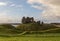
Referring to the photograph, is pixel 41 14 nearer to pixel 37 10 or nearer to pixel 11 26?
pixel 37 10

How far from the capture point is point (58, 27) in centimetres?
389

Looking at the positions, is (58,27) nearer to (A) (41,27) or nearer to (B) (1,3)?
(A) (41,27)

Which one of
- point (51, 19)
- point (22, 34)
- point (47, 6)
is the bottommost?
point (22, 34)

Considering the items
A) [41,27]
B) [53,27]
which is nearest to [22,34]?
[41,27]

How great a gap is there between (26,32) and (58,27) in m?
0.67

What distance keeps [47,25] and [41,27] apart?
131 millimetres

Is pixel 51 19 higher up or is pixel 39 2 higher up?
pixel 39 2

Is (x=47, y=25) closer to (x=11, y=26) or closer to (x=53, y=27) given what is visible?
(x=53, y=27)

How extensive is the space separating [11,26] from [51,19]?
83 cm

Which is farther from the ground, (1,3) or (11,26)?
(1,3)

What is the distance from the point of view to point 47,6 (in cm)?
390

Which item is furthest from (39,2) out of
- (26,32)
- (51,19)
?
(26,32)

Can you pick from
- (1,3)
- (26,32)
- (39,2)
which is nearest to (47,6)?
(39,2)

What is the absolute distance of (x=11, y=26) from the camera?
3.89 m
